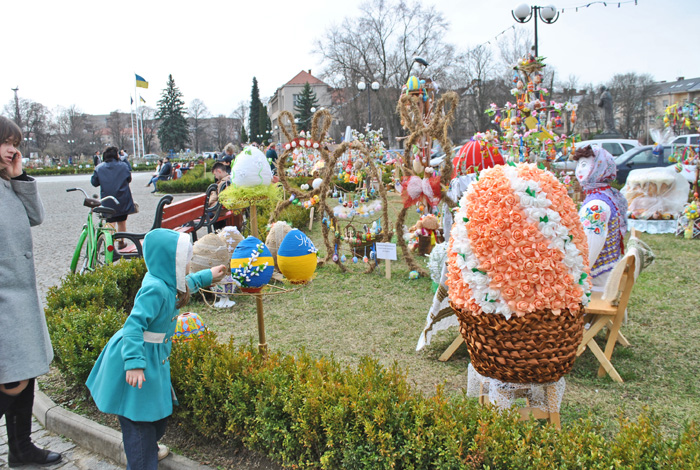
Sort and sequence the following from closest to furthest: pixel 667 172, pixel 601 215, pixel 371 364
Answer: pixel 371 364, pixel 601 215, pixel 667 172

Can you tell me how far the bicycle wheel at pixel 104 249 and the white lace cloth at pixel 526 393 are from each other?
5091mm

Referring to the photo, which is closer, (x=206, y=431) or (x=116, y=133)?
(x=206, y=431)

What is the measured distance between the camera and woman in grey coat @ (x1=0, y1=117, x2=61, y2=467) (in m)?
2.57

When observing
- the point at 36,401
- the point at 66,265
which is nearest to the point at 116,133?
the point at 66,265

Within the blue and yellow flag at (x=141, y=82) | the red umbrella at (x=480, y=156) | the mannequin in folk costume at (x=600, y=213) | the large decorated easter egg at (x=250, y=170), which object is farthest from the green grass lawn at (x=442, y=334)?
the blue and yellow flag at (x=141, y=82)

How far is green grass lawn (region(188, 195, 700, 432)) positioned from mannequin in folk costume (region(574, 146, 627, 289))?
814 millimetres

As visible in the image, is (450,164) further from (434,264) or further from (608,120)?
(608,120)

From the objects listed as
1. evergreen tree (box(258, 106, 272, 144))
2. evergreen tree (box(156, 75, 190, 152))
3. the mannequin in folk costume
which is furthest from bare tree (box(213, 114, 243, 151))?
the mannequin in folk costume

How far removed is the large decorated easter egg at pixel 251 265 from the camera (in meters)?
2.90

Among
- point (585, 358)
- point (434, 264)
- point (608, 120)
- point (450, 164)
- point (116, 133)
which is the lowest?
point (585, 358)

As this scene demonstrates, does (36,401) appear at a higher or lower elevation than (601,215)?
lower

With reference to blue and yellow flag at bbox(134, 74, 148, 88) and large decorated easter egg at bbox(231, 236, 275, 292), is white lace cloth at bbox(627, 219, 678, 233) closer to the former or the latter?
large decorated easter egg at bbox(231, 236, 275, 292)

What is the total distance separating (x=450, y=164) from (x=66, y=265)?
21.4ft

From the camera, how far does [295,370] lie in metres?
2.92
